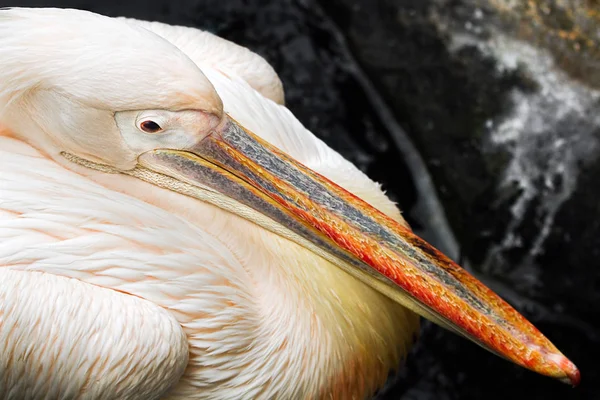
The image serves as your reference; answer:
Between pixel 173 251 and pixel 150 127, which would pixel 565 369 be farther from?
pixel 150 127

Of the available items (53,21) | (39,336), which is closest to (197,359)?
(39,336)

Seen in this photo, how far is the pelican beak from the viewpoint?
245cm

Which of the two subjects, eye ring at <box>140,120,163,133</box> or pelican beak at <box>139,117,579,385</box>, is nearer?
eye ring at <box>140,120,163,133</box>

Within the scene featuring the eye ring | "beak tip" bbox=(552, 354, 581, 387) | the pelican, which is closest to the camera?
the pelican

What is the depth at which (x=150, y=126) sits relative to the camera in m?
2.33

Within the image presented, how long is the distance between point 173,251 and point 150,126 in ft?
1.19

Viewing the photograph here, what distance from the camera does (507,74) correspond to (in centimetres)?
434

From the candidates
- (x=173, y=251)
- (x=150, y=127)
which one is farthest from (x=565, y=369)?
(x=150, y=127)

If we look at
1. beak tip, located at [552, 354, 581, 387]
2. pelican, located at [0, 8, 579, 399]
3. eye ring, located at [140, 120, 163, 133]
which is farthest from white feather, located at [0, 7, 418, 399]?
beak tip, located at [552, 354, 581, 387]

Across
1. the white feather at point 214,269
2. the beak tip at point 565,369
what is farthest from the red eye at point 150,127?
the beak tip at point 565,369

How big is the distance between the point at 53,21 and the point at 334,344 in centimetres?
128

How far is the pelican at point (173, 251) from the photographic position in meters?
2.22

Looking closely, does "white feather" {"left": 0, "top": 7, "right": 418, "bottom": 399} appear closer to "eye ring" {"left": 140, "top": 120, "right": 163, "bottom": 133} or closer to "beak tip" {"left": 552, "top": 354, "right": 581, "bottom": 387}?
"eye ring" {"left": 140, "top": 120, "right": 163, "bottom": 133}

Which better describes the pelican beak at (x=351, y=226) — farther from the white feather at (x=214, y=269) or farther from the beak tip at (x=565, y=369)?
the white feather at (x=214, y=269)
